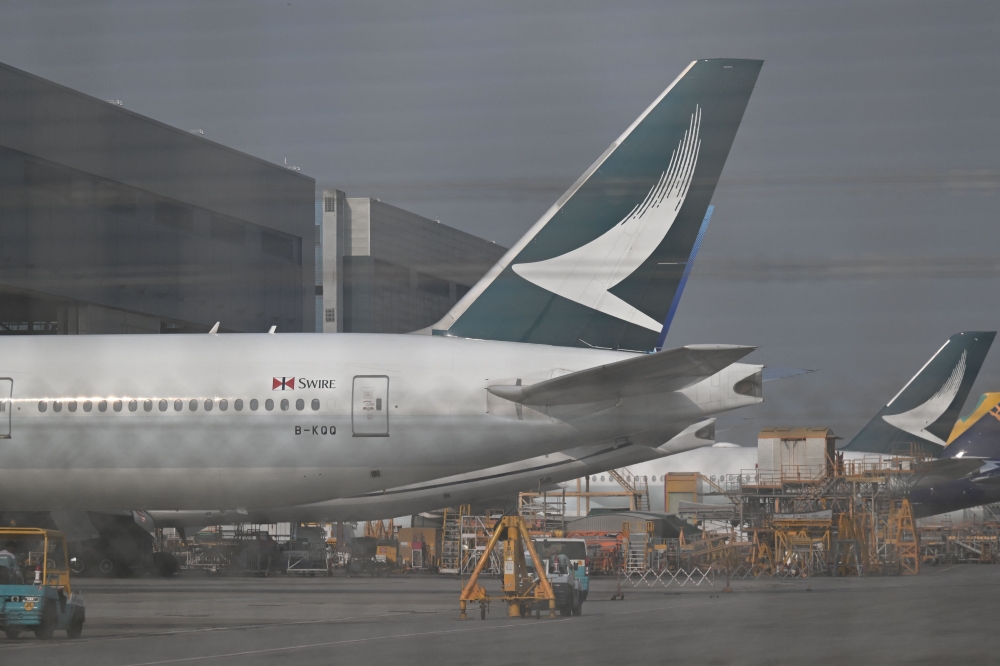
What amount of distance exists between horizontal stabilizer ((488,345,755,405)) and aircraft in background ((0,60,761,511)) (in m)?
0.05

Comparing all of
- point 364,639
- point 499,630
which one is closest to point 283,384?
point 499,630

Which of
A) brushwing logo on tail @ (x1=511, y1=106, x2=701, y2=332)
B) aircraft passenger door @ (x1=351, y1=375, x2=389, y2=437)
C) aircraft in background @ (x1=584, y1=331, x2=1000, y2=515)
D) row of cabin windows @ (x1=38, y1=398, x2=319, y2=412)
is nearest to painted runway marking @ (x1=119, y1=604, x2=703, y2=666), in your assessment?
aircraft passenger door @ (x1=351, y1=375, x2=389, y2=437)

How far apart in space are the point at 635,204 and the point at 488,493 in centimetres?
695

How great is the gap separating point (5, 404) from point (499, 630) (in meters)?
6.55

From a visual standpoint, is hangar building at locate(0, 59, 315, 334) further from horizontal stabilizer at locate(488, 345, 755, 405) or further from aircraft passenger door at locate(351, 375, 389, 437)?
aircraft passenger door at locate(351, 375, 389, 437)

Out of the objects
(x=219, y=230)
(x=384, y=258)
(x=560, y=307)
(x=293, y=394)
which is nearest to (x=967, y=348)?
(x=384, y=258)

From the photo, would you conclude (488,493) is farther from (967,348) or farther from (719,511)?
(719,511)

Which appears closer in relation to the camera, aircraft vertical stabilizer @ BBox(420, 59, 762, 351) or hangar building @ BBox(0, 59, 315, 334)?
hangar building @ BBox(0, 59, 315, 334)

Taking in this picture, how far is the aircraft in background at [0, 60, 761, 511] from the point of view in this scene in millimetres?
11578

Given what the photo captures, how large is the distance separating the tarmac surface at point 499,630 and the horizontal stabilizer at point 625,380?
7.96ft

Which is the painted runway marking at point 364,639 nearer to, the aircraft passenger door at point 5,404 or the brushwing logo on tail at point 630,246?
the brushwing logo on tail at point 630,246

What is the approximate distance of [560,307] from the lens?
12648 millimetres

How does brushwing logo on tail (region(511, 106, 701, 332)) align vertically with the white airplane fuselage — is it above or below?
above

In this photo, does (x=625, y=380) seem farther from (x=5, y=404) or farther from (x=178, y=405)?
(x=5, y=404)
